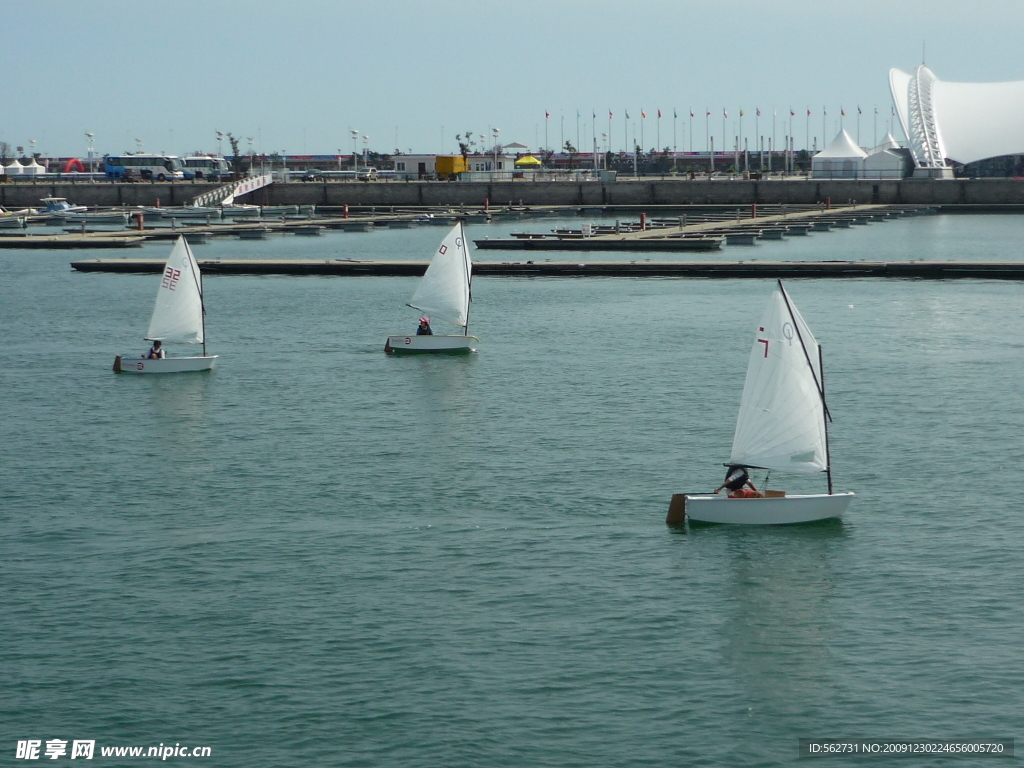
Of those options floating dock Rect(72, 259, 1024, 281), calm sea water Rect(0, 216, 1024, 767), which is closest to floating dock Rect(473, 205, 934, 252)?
floating dock Rect(72, 259, 1024, 281)

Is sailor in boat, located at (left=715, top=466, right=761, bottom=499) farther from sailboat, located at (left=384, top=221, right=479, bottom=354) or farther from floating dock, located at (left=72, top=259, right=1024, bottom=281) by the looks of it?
floating dock, located at (left=72, top=259, right=1024, bottom=281)

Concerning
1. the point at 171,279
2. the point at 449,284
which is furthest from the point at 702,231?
the point at 171,279

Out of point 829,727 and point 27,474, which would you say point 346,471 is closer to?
point 27,474

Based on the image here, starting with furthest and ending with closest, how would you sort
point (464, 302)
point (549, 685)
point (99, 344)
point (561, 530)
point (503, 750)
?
1. point (99, 344)
2. point (464, 302)
3. point (561, 530)
4. point (549, 685)
5. point (503, 750)

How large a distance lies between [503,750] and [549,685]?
287 cm

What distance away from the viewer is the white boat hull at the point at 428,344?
7031 cm

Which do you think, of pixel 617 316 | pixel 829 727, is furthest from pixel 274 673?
pixel 617 316

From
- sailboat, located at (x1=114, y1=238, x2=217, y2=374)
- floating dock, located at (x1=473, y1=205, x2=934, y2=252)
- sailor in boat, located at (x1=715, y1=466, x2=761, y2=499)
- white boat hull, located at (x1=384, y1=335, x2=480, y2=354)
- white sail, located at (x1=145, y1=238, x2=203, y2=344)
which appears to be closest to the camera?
sailor in boat, located at (x1=715, y1=466, x2=761, y2=499)

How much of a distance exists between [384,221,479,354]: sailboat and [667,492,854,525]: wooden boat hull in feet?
110

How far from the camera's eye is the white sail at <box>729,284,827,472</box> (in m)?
38.2

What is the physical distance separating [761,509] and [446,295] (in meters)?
35.9

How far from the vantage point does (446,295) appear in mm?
71562

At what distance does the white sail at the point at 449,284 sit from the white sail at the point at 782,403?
110 ft

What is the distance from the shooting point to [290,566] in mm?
35344
